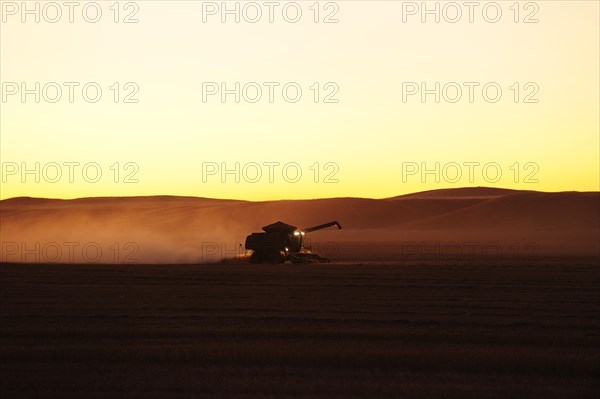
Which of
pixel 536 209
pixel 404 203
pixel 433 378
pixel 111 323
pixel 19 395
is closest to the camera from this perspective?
pixel 19 395

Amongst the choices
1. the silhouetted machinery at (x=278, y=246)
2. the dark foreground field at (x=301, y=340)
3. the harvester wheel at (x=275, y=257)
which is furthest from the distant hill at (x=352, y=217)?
the dark foreground field at (x=301, y=340)

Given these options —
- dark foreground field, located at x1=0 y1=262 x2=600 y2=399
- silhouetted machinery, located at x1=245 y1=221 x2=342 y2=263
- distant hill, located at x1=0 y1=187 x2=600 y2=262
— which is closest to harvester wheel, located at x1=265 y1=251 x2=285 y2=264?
silhouetted machinery, located at x1=245 y1=221 x2=342 y2=263

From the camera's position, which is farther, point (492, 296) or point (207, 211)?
point (207, 211)

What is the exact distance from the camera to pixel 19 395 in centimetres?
1252

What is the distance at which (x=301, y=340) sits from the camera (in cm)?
1702

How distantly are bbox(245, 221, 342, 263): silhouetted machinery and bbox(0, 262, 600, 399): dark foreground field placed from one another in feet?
45.4

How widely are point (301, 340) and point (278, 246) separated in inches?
1053

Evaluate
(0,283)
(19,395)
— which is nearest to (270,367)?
(19,395)

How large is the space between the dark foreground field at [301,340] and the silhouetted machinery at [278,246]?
1384 cm

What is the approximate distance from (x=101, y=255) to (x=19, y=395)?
141 feet

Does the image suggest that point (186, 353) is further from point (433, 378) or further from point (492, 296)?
point (492, 296)

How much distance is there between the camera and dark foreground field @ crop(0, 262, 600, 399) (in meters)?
13.1

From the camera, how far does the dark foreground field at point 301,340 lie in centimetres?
1312

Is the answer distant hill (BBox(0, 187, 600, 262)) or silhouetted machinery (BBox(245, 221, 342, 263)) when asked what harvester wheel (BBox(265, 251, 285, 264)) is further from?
distant hill (BBox(0, 187, 600, 262))
